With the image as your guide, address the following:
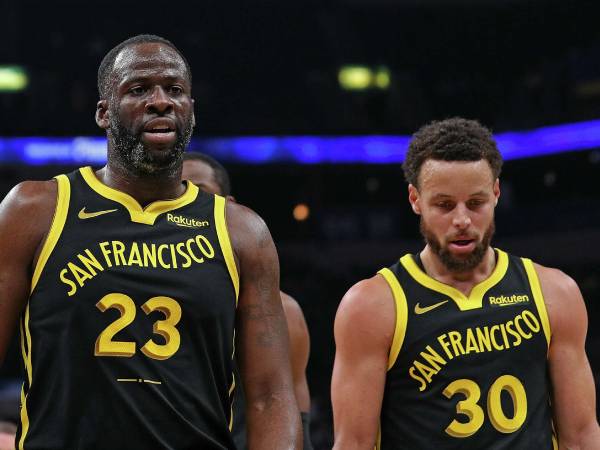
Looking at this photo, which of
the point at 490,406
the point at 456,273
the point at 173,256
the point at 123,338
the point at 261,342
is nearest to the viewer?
the point at 123,338

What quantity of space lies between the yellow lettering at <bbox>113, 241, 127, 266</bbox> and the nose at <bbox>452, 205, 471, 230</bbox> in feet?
4.06

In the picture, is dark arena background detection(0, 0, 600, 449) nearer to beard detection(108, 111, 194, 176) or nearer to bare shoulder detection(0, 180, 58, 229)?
beard detection(108, 111, 194, 176)

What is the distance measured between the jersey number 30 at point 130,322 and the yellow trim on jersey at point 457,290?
1236 millimetres

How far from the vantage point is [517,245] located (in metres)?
14.7

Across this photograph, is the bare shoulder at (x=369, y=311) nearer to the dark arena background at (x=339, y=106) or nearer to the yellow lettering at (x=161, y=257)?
the yellow lettering at (x=161, y=257)

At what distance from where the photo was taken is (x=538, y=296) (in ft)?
10.7

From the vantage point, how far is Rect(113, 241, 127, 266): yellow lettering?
7.53 ft

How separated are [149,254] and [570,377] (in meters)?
1.53

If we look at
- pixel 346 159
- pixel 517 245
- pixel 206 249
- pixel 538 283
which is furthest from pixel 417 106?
pixel 206 249

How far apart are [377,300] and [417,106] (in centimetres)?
1267

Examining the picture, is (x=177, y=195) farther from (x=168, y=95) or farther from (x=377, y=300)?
(x=377, y=300)

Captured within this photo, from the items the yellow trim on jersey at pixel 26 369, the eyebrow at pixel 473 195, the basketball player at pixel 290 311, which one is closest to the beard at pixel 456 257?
the eyebrow at pixel 473 195

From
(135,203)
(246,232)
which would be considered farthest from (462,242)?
(135,203)

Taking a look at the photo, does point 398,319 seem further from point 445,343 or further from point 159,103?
point 159,103
